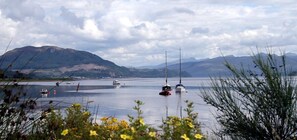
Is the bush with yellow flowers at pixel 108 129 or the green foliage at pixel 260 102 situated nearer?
the bush with yellow flowers at pixel 108 129

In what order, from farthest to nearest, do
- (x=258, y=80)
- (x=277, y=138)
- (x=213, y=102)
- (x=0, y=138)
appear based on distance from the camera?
(x=213, y=102), (x=258, y=80), (x=277, y=138), (x=0, y=138)

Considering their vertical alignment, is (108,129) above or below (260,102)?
below

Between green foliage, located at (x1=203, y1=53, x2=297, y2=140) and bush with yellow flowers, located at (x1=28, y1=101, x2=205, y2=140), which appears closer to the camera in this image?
bush with yellow flowers, located at (x1=28, y1=101, x2=205, y2=140)

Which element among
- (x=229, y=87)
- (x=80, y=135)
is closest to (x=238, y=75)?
(x=229, y=87)

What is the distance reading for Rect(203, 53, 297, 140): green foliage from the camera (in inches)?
355

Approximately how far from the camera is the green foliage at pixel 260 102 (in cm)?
902

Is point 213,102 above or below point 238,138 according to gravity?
above

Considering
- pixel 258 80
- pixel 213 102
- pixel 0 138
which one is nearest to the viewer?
A: pixel 0 138

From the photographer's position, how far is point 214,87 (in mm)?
10211

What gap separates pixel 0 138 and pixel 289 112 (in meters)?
5.52

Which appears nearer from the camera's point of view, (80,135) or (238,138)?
(80,135)

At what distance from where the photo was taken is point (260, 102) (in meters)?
9.23

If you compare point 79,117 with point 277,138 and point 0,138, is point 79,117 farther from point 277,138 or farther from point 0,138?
point 277,138

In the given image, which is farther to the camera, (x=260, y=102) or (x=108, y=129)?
(x=260, y=102)
